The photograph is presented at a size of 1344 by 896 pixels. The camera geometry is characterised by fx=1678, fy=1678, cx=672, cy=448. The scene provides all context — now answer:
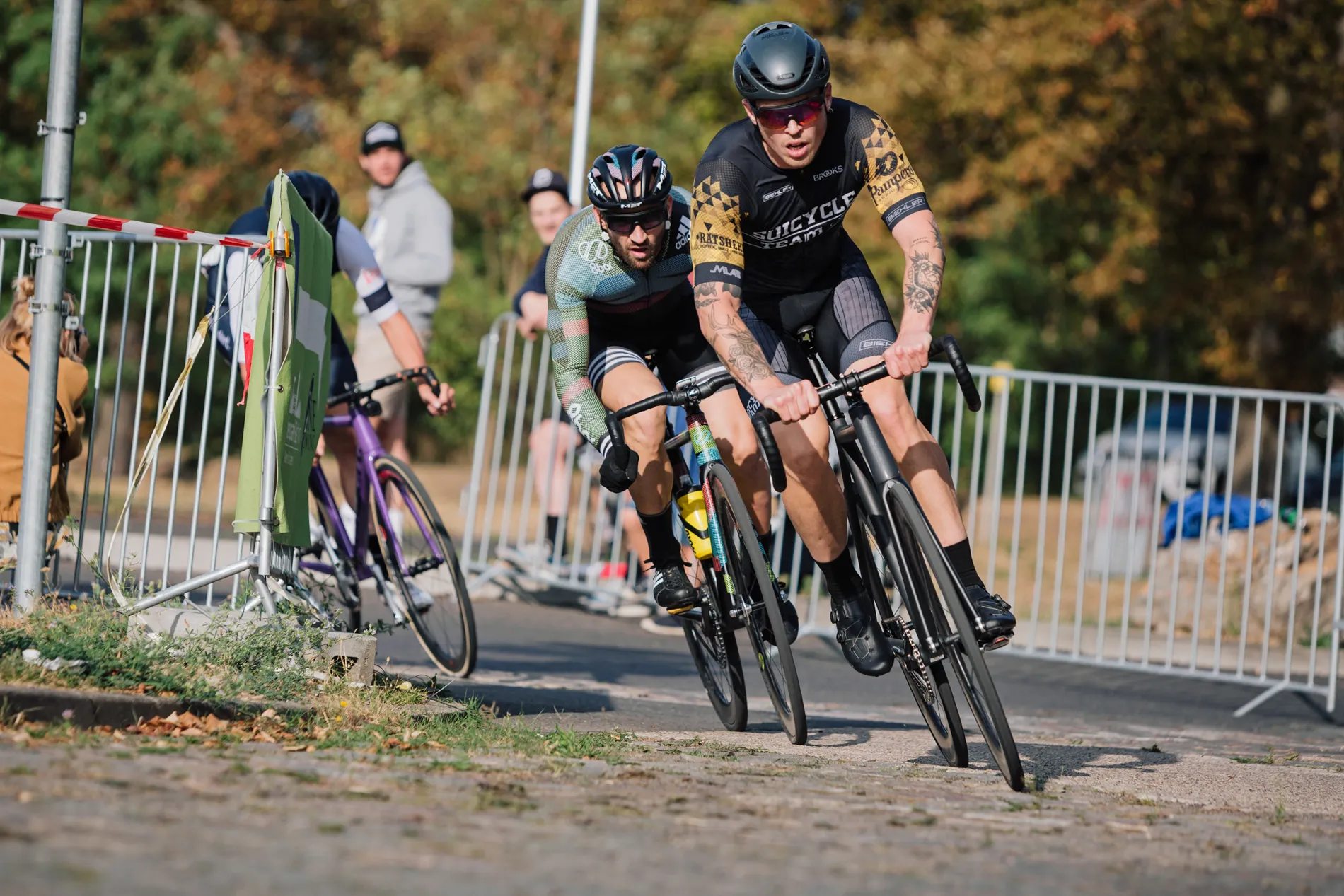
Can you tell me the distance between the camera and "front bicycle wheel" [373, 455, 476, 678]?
23.8 ft

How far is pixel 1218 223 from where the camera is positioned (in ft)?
60.7

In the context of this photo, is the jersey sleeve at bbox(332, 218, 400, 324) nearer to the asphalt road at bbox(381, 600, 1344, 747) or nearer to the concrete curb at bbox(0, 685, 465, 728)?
the asphalt road at bbox(381, 600, 1344, 747)

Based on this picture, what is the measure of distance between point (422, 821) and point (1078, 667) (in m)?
7.76

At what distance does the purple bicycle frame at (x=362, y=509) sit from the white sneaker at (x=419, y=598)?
8cm

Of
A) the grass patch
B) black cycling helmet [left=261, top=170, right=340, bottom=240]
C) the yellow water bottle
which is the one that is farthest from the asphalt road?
black cycling helmet [left=261, top=170, right=340, bottom=240]

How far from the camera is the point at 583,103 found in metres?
13.9

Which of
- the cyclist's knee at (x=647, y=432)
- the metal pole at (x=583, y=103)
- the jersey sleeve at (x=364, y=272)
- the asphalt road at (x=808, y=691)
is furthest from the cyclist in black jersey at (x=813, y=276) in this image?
the metal pole at (x=583, y=103)

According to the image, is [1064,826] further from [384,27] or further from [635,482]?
[384,27]

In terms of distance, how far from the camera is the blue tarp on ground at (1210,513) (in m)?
12.1

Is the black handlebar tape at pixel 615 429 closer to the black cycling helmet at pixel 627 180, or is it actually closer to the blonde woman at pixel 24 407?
the black cycling helmet at pixel 627 180

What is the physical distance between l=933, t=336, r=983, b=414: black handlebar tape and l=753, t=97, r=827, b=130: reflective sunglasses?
2.84ft

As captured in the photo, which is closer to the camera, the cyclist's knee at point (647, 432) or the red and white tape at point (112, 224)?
the red and white tape at point (112, 224)

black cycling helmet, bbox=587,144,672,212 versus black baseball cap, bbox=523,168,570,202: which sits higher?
black baseball cap, bbox=523,168,570,202

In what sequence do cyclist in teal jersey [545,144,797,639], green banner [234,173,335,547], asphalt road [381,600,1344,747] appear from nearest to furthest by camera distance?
green banner [234,173,335,547]
cyclist in teal jersey [545,144,797,639]
asphalt road [381,600,1344,747]
